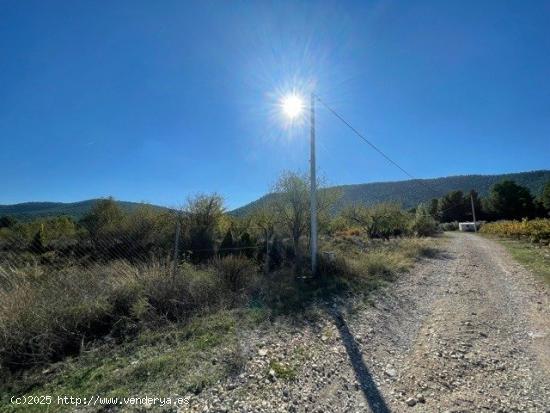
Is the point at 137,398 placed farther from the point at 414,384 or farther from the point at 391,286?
the point at 391,286

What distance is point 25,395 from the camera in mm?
3611

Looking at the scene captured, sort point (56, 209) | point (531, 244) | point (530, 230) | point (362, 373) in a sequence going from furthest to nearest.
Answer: point (56, 209) → point (530, 230) → point (531, 244) → point (362, 373)

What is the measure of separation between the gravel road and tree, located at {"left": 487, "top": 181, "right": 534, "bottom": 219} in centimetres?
6929

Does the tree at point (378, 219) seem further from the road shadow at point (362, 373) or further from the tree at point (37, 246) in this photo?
the tree at point (37, 246)

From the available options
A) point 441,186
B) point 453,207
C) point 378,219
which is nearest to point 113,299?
point 378,219

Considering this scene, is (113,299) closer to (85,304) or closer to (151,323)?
(85,304)

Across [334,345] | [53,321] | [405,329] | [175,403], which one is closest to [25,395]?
[53,321]

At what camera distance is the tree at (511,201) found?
60.9 metres

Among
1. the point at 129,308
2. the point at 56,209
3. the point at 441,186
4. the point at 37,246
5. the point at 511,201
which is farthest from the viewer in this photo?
the point at 441,186

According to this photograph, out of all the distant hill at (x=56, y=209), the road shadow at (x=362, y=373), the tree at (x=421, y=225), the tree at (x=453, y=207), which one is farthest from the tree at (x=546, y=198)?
the road shadow at (x=362, y=373)

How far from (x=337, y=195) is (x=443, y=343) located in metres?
12.4

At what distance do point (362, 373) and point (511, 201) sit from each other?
7557 centimetres

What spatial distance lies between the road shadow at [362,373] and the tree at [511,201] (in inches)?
2840

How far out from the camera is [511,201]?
205 ft
